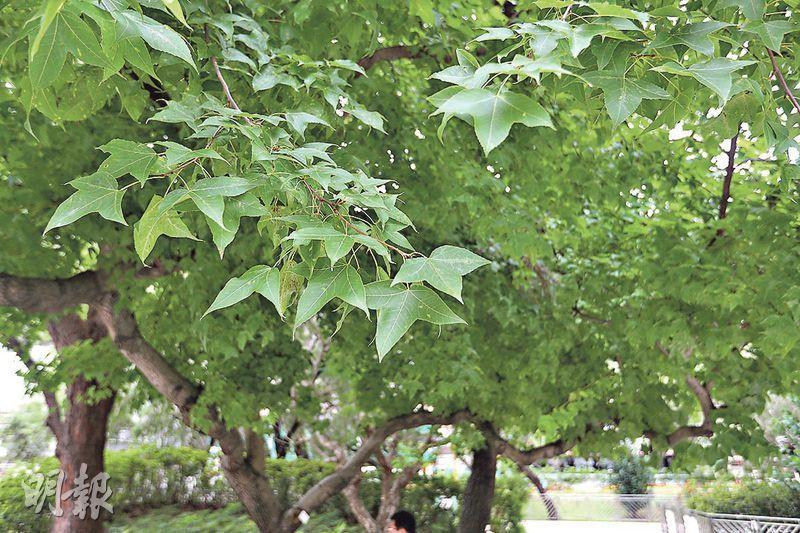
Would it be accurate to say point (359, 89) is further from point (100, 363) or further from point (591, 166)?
point (100, 363)

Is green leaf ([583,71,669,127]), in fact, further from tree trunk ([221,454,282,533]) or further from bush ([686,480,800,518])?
bush ([686,480,800,518])

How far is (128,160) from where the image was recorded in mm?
1396

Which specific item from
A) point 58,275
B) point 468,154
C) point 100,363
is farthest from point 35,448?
point 468,154

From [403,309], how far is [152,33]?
0.64 metres

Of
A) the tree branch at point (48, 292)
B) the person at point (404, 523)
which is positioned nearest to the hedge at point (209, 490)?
the person at point (404, 523)

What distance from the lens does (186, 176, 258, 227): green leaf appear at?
134 cm

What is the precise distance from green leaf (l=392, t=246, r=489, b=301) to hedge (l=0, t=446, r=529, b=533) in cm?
929

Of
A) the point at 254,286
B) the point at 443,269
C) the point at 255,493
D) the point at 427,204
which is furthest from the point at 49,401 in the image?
the point at 443,269

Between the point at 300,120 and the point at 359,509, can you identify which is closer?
the point at 300,120

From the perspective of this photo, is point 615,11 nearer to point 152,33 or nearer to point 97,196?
point 152,33

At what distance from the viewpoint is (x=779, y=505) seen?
1126 centimetres

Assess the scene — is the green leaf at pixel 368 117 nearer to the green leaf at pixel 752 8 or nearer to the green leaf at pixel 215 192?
the green leaf at pixel 215 192

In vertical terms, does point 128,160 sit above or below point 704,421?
below

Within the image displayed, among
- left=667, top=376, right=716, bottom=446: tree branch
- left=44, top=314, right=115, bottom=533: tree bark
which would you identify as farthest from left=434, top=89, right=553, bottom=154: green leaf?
left=44, top=314, right=115, bottom=533: tree bark
